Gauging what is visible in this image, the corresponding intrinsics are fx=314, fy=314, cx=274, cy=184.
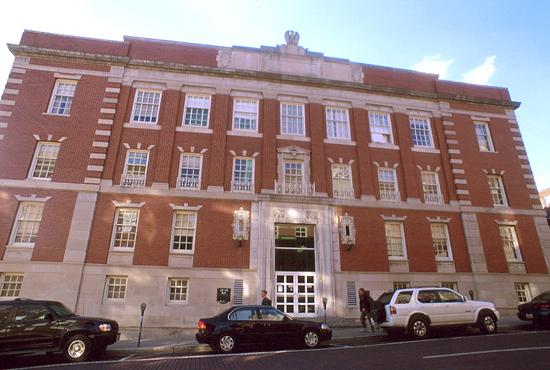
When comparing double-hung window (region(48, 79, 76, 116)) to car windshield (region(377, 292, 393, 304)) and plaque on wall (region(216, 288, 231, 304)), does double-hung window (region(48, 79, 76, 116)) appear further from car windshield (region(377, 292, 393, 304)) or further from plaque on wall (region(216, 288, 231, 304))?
car windshield (region(377, 292, 393, 304))

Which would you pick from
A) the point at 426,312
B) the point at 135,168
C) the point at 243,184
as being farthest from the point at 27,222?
the point at 426,312

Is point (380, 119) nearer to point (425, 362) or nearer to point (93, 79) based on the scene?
point (425, 362)

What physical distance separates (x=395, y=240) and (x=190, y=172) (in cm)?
1298

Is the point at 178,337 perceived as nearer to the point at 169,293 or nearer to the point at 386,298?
the point at 169,293

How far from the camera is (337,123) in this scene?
21547 mm

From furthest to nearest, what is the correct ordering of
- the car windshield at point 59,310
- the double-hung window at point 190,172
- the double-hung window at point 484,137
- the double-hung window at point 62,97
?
→ the double-hung window at point 484,137 → the double-hung window at point 62,97 → the double-hung window at point 190,172 → the car windshield at point 59,310

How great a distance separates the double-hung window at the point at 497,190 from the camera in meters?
21.3

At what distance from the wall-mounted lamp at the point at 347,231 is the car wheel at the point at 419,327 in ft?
21.1

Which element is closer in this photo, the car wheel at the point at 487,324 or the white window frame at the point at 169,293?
the car wheel at the point at 487,324

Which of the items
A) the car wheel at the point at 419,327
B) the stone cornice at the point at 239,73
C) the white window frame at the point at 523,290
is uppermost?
the stone cornice at the point at 239,73

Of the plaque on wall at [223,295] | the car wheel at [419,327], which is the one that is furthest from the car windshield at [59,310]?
the car wheel at [419,327]

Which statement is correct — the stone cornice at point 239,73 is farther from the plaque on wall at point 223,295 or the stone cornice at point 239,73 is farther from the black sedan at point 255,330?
the black sedan at point 255,330

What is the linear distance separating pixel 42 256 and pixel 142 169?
6.43m

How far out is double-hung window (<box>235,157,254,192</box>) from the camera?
60.8 feet
